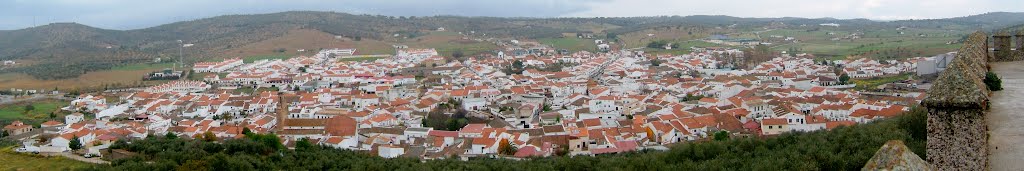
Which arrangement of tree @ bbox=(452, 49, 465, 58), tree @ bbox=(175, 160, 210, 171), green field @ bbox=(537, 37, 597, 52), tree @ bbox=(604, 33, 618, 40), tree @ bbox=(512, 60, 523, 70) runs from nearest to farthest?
tree @ bbox=(175, 160, 210, 171) < tree @ bbox=(512, 60, 523, 70) < tree @ bbox=(452, 49, 465, 58) < green field @ bbox=(537, 37, 597, 52) < tree @ bbox=(604, 33, 618, 40)

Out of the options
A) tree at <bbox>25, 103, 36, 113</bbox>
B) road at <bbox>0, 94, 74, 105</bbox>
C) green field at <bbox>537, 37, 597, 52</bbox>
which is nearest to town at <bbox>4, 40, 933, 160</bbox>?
tree at <bbox>25, 103, 36, 113</bbox>

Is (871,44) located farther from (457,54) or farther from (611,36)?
(457,54)

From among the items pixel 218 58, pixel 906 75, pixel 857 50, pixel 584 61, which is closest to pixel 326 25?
pixel 218 58

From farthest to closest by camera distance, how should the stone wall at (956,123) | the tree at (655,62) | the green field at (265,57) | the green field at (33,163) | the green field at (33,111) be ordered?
the green field at (265,57), the tree at (655,62), the green field at (33,111), the green field at (33,163), the stone wall at (956,123)

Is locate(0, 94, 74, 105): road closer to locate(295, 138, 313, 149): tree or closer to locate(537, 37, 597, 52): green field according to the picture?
locate(295, 138, 313, 149): tree

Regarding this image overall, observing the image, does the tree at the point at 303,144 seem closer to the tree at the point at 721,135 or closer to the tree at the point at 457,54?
the tree at the point at 721,135

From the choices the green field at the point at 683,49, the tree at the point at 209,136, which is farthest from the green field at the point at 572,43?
the tree at the point at 209,136
